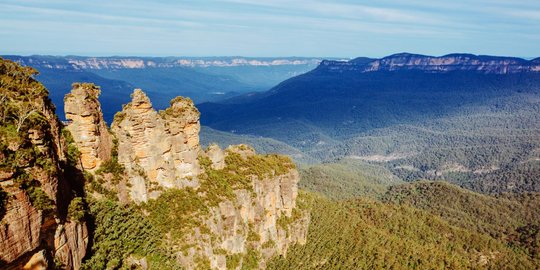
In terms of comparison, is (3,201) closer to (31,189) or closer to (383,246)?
(31,189)

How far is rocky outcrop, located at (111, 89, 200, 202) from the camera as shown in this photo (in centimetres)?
4356

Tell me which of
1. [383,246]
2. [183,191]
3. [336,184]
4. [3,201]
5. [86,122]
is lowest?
[336,184]

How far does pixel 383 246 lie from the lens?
225 feet

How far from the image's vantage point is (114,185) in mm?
40469

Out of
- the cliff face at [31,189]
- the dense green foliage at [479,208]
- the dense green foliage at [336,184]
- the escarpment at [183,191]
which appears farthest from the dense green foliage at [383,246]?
the dense green foliage at [336,184]

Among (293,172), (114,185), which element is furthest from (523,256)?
(114,185)

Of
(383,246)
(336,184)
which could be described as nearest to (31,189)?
(383,246)

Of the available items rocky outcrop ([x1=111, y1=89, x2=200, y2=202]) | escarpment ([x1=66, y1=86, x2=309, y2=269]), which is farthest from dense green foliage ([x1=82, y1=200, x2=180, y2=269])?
rocky outcrop ([x1=111, y1=89, x2=200, y2=202])

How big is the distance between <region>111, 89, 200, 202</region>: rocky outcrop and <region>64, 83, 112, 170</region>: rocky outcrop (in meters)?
3.73

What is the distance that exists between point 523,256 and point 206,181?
9087 centimetres

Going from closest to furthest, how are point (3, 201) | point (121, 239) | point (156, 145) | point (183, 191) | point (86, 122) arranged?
point (3, 201) < point (121, 239) < point (86, 122) < point (156, 145) < point (183, 191)

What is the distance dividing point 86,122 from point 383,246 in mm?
50686

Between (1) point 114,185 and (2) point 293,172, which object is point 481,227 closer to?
(2) point 293,172

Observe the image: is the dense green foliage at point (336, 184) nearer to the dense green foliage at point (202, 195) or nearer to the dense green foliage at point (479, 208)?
the dense green foliage at point (479, 208)
